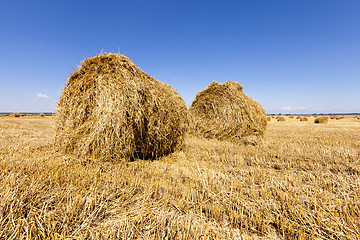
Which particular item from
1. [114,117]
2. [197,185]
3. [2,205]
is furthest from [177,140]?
[2,205]

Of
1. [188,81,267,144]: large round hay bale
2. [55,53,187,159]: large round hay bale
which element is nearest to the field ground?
[55,53,187,159]: large round hay bale

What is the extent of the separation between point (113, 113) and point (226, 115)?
4.46 m

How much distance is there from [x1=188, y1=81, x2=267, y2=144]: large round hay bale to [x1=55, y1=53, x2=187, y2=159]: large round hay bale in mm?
2771

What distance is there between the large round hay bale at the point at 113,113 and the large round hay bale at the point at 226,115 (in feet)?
9.09

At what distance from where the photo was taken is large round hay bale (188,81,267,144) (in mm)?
5844

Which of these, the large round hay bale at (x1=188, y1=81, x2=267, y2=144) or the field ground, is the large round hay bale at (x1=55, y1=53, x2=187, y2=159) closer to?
the field ground

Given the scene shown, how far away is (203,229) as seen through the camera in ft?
4.75

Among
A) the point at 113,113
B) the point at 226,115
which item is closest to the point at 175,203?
the point at 113,113

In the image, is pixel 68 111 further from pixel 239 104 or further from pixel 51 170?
pixel 239 104

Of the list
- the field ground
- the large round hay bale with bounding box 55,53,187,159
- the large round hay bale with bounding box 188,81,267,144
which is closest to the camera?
the field ground

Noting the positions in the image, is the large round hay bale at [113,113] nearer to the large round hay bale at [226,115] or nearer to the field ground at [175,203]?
the field ground at [175,203]

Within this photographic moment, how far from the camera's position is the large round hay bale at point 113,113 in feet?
10.1

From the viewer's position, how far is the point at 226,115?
20.8 feet

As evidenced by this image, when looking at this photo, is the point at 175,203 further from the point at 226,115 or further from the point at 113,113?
the point at 226,115
